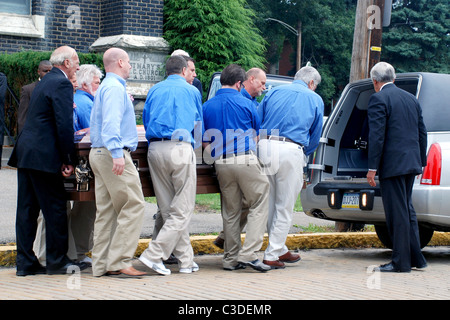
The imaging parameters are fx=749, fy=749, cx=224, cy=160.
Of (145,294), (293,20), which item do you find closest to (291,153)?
(145,294)

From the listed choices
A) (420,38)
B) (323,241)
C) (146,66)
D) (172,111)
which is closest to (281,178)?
(172,111)

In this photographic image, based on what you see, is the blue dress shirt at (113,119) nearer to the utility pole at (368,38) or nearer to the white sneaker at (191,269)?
the white sneaker at (191,269)

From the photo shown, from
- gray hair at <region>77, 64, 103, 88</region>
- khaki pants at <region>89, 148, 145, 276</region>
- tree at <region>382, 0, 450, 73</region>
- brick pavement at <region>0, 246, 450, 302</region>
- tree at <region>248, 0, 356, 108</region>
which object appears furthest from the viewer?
tree at <region>248, 0, 356, 108</region>

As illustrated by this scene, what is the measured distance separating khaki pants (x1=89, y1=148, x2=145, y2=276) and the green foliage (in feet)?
29.6

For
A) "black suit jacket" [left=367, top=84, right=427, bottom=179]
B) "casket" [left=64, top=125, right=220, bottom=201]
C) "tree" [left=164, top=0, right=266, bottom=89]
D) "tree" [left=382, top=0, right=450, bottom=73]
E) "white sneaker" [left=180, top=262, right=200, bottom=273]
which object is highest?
"tree" [left=382, top=0, right=450, bottom=73]

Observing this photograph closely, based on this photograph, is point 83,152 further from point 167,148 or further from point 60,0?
point 60,0

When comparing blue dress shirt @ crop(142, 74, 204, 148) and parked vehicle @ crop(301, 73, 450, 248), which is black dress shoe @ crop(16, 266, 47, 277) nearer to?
blue dress shirt @ crop(142, 74, 204, 148)

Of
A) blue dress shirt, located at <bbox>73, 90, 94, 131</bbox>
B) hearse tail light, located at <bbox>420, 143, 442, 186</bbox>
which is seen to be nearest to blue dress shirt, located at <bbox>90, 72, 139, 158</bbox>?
blue dress shirt, located at <bbox>73, 90, 94, 131</bbox>

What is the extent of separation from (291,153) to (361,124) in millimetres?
1713

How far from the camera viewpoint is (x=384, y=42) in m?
46.7

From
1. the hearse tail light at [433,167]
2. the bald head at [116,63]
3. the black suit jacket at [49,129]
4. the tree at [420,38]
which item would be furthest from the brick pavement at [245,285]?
the tree at [420,38]

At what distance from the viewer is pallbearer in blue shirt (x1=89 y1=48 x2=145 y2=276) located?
608 centimetres

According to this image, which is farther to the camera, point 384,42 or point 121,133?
point 384,42

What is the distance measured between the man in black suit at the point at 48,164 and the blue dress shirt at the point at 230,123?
4.30 feet
